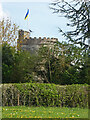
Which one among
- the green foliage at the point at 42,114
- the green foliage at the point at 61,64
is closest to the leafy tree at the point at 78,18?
the green foliage at the point at 42,114

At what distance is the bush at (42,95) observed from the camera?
9.67 metres

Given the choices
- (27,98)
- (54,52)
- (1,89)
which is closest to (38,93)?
(27,98)

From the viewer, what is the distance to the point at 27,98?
9742mm

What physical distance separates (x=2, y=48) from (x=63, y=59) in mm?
4981

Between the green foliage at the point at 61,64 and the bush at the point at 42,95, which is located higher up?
the green foliage at the point at 61,64

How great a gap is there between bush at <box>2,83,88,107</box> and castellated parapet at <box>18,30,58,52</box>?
804cm

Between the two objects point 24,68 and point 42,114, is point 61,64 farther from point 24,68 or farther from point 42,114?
point 42,114

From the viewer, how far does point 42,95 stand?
9.84 metres

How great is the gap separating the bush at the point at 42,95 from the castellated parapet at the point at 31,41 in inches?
317

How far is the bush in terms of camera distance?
381 inches

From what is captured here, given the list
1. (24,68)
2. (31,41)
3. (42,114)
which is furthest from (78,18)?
(31,41)

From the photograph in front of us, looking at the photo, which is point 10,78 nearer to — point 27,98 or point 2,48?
point 2,48

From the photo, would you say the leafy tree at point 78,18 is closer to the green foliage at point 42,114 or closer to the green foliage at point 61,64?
the green foliage at point 42,114

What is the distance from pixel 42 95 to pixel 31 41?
36.2 ft
